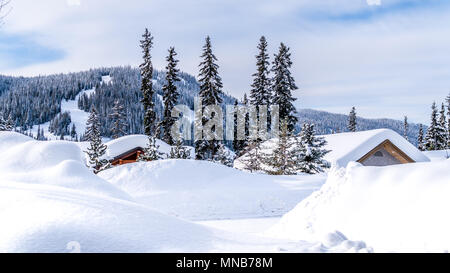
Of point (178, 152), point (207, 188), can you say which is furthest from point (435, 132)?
point (207, 188)

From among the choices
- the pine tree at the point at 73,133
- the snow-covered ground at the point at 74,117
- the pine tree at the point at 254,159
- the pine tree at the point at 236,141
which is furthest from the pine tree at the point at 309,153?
the pine tree at the point at 73,133

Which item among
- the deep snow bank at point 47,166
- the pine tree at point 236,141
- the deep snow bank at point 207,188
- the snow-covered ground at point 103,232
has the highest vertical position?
the pine tree at point 236,141

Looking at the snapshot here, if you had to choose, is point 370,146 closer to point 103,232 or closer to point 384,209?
point 384,209

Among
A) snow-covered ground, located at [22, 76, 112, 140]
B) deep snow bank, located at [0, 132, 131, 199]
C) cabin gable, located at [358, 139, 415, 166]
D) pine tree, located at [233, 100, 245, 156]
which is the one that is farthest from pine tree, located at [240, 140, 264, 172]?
snow-covered ground, located at [22, 76, 112, 140]

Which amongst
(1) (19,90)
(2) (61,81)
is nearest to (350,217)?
(1) (19,90)

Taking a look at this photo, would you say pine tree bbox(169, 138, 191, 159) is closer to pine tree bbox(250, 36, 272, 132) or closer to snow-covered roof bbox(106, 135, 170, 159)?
snow-covered roof bbox(106, 135, 170, 159)

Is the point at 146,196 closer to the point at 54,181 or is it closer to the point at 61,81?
the point at 54,181

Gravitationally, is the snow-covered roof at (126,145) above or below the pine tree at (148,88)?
below

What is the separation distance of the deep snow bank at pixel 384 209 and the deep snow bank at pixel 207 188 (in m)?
4.88

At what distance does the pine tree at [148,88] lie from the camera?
3734cm

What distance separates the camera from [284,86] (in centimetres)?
3969

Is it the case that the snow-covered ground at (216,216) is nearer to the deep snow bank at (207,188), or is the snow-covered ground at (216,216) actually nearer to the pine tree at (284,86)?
the deep snow bank at (207,188)

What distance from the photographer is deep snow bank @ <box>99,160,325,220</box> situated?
1349 cm
